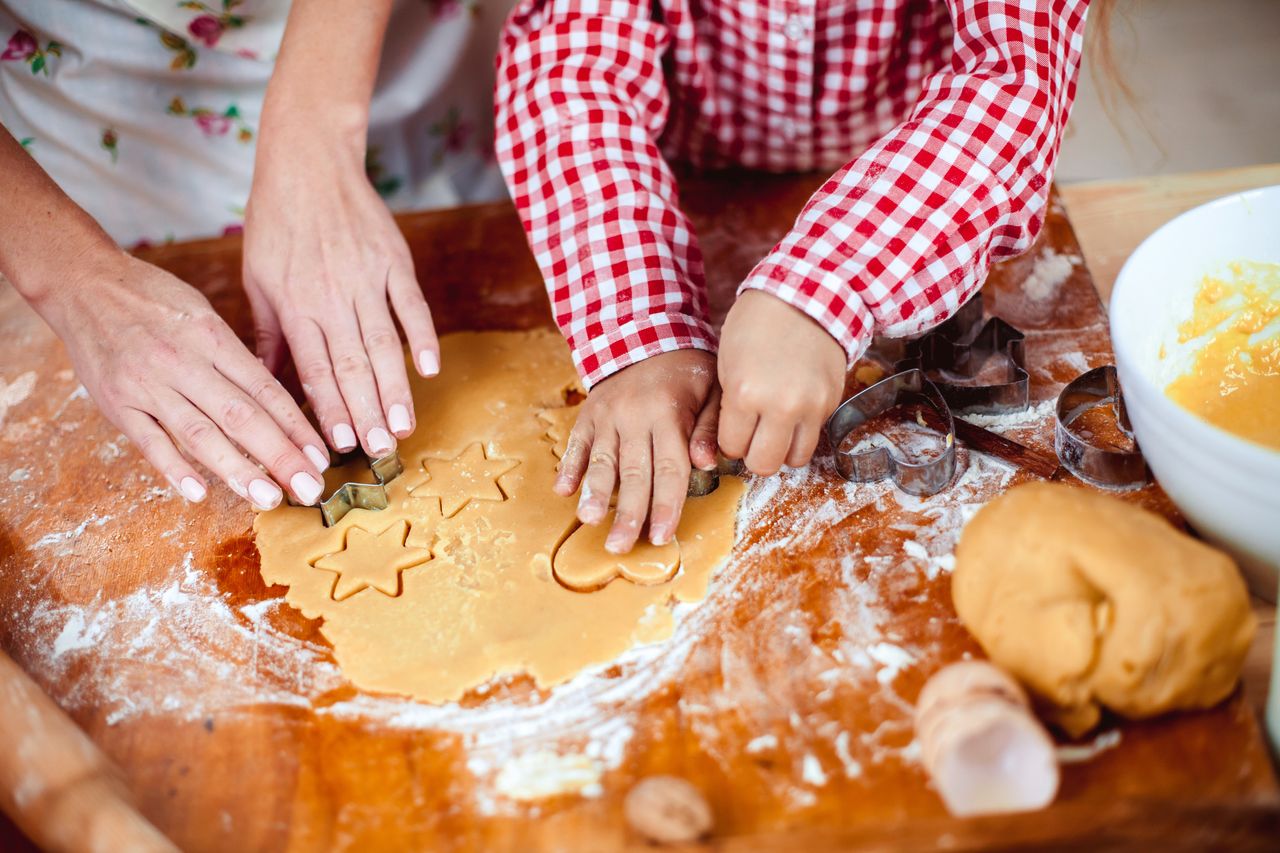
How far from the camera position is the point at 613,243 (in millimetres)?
950

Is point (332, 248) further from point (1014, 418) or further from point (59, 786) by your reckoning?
point (1014, 418)

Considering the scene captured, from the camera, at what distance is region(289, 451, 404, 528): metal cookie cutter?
2.92ft

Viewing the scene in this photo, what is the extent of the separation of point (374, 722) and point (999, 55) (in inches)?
31.3

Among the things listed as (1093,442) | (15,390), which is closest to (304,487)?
(15,390)

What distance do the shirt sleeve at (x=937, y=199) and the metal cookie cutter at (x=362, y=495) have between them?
15.3 inches

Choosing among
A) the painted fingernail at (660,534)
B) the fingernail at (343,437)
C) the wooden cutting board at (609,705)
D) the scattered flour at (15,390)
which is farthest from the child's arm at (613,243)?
the scattered flour at (15,390)

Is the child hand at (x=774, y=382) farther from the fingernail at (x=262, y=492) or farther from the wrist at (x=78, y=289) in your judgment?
the wrist at (x=78, y=289)

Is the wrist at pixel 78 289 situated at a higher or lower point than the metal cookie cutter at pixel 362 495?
higher

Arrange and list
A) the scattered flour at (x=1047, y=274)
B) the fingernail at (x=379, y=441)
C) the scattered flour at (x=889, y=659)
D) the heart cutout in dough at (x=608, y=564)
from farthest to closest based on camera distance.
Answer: the scattered flour at (x=1047, y=274) → the fingernail at (x=379, y=441) → the heart cutout in dough at (x=608, y=564) → the scattered flour at (x=889, y=659)

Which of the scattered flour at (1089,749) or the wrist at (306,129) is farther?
the wrist at (306,129)

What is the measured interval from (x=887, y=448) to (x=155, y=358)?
0.70m

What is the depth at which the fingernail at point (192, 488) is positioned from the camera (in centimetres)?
89

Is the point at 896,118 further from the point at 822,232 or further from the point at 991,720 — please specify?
the point at 991,720

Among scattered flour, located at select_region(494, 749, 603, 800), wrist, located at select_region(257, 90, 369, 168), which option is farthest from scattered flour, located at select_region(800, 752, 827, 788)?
wrist, located at select_region(257, 90, 369, 168)
